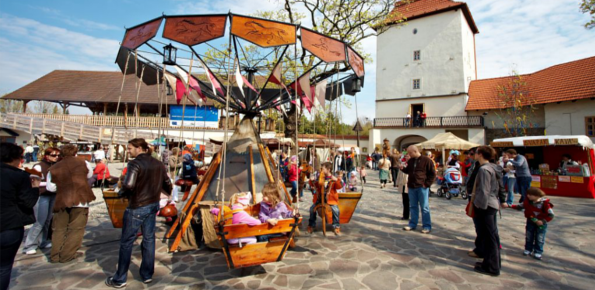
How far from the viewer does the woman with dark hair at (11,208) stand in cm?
253

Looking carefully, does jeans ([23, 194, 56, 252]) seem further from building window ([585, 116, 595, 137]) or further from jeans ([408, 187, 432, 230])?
building window ([585, 116, 595, 137])

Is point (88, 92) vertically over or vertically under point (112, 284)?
over

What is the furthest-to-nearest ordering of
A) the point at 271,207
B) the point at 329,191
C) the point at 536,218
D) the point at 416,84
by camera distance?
the point at 416,84, the point at 329,191, the point at 536,218, the point at 271,207

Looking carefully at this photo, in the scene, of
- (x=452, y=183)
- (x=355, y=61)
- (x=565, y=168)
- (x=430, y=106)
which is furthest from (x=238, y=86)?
(x=430, y=106)

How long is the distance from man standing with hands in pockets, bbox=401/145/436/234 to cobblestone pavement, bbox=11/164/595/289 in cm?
29

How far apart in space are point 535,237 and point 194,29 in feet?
20.2

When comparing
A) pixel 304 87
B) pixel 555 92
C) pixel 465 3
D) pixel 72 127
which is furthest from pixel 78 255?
pixel 465 3

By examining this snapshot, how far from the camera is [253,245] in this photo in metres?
3.33

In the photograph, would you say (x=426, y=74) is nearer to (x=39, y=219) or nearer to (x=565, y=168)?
(x=565, y=168)

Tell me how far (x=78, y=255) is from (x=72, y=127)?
2559 centimetres

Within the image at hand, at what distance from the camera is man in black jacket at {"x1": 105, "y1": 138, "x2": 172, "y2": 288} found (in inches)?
132

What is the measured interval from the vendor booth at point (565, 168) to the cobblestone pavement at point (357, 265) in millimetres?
5792

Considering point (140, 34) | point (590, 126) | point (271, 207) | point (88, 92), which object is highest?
point (88, 92)

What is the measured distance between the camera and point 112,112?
97.9ft
